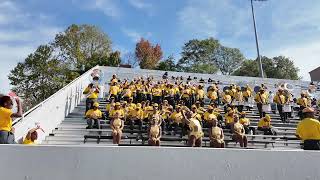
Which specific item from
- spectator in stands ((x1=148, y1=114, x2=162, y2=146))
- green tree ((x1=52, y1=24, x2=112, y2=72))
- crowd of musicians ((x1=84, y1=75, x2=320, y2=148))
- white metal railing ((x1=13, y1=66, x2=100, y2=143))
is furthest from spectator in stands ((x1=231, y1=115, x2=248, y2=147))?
green tree ((x1=52, y1=24, x2=112, y2=72))

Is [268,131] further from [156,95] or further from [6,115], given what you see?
[6,115]

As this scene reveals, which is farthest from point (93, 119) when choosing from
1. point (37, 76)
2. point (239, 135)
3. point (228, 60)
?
point (228, 60)

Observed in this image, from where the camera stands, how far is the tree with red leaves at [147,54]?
46.9 metres

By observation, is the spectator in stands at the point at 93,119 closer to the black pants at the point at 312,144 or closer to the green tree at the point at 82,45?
the black pants at the point at 312,144

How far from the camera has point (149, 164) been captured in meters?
5.08

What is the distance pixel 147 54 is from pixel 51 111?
3604 cm

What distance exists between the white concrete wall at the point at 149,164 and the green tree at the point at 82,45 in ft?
107

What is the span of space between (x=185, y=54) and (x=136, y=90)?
127 ft

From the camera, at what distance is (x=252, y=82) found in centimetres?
2433

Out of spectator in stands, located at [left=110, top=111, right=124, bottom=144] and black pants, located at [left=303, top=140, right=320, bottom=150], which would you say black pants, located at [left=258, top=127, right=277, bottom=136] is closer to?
spectator in stands, located at [left=110, top=111, right=124, bottom=144]

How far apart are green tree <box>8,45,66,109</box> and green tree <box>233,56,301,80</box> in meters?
25.4

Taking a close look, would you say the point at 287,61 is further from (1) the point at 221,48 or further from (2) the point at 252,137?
(2) the point at 252,137

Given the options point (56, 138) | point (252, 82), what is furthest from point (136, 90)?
point (252, 82)

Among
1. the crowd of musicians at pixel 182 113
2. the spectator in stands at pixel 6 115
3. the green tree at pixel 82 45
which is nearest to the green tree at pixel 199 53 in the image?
the green tree at pixel 82 45
